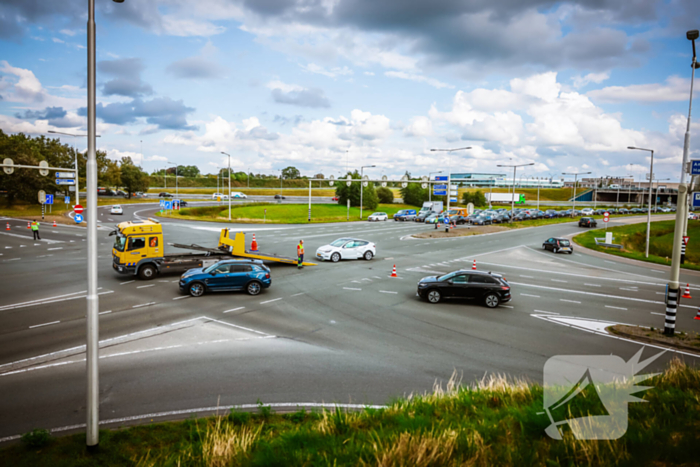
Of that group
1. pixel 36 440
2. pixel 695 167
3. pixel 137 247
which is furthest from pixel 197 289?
pixel 695 167

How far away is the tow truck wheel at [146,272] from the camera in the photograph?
21969 millimetres

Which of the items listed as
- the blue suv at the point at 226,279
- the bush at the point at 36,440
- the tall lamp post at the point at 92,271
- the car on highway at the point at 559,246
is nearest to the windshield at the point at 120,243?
the blue suv at the point at 226,279

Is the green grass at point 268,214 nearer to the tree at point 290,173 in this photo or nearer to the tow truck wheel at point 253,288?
the tow truck wheel at point 253,288

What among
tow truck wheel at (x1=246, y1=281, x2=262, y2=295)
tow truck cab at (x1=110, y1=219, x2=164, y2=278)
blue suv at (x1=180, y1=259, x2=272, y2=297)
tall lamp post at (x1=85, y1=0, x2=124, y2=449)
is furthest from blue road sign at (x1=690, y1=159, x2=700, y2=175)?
tow truck cab at (x1=110, y1=219, x2=164, y2=278)

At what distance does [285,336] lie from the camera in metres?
13.5

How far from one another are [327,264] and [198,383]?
17.9 m

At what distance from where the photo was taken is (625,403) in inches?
261

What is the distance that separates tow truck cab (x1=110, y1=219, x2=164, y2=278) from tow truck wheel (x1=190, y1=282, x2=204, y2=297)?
4820 millimetres

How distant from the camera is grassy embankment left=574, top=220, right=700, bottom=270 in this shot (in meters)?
38.0

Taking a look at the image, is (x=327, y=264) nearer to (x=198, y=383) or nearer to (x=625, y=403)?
(x=198, y=383)

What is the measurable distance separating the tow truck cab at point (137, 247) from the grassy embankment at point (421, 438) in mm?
16244

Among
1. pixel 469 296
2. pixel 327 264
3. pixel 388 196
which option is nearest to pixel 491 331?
pixel 469 296

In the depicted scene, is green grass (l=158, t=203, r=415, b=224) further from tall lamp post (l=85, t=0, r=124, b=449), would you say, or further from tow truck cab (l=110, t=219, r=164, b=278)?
tall lamp post (l=85, t=0, r=124, b=449)

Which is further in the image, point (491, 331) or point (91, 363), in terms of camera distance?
point (491, 331)
